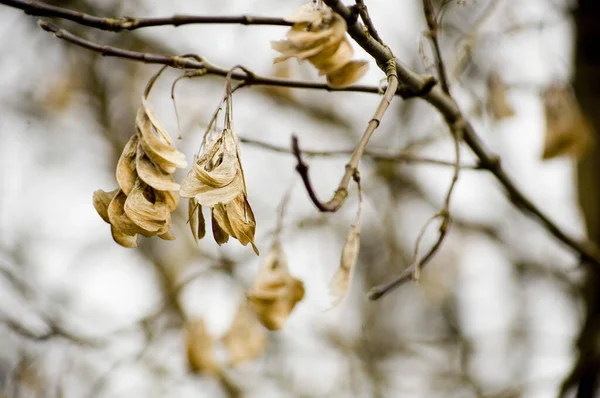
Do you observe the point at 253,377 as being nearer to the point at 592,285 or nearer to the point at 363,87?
the point at 592,285

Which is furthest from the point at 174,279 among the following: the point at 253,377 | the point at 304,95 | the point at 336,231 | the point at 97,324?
the point at 304,95

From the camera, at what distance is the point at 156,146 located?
2.01ft

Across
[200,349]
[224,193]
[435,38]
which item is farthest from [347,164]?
[200,349]

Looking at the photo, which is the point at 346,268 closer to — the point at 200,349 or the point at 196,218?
the point at 196,218

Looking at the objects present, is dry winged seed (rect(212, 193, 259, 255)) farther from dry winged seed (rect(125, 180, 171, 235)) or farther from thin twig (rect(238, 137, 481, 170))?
thin twig (rect(238, 137, 481, 170))

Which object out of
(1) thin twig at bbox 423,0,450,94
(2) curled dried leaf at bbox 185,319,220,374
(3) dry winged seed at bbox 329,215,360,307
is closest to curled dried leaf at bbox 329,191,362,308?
(3) dry winged seed at bbox 329,215,360,307

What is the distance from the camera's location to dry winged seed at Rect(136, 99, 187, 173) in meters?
0.61

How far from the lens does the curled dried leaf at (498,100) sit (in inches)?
54.1

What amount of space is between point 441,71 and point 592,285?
46.9 inches

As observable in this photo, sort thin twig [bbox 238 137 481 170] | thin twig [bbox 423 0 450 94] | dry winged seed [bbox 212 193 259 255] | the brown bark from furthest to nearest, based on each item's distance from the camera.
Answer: the brown bark → thin twig [bbox 238 137 481 170] → thin twig [bbox 423 0 450 94] → dry winged seed [bbox 212 193 259 255]

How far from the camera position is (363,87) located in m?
0.76

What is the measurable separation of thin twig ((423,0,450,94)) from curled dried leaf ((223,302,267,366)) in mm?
631

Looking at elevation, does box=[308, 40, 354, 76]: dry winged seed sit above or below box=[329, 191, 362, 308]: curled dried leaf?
above

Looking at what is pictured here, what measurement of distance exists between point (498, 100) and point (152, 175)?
1032 millimetres
